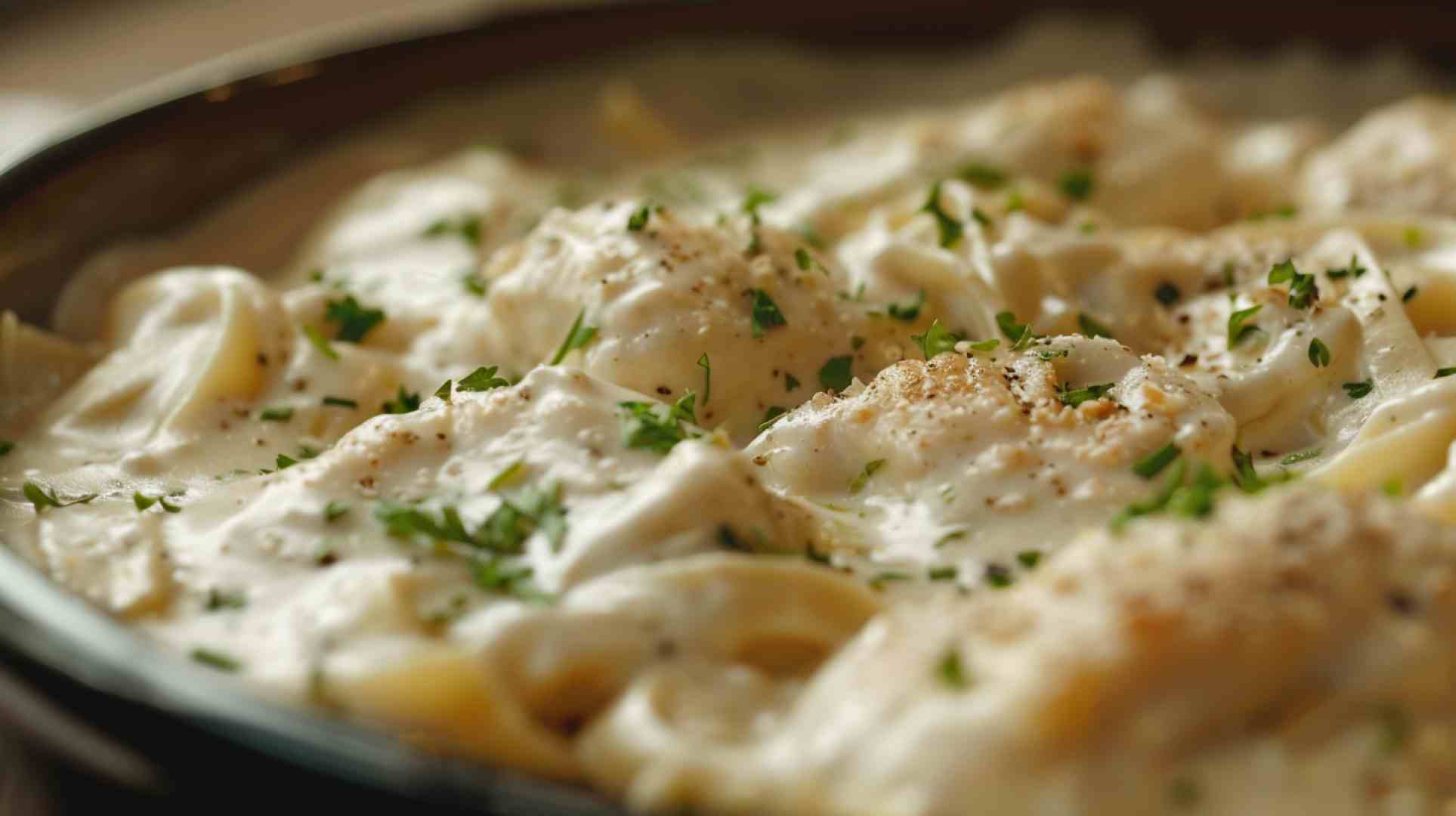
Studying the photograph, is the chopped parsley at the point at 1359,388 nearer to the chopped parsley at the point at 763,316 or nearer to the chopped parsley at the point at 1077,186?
the chopped parsley at the point at 763,316

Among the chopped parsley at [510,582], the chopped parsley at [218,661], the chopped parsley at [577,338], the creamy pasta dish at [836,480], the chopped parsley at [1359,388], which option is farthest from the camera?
the chopped parsley at [577,338]

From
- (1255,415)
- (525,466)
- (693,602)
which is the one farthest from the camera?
(1255,415)

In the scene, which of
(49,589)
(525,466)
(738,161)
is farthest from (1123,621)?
(738,161)

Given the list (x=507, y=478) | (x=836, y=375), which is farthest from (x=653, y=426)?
(x=836, y=375)

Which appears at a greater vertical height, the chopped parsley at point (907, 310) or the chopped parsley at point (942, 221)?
the chopped parsley at point (942, 221)

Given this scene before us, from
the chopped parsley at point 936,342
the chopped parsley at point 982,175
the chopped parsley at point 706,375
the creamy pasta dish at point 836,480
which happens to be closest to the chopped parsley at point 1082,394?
the creamy pasta dish at point 836,480

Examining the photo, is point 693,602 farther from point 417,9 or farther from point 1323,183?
point 417,9

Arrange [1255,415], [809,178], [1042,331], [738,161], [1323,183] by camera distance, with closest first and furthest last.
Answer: [1255,415] < [1042,331] < [1323,183] < [809,178] < [738,161]

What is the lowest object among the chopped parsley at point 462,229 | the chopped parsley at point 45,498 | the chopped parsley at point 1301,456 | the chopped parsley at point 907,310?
the chopped parsley at point 1301,456
